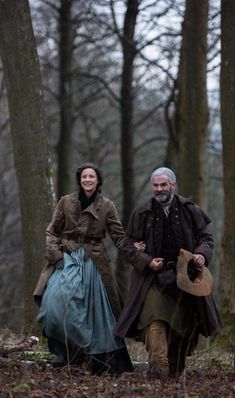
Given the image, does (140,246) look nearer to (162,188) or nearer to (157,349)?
(162,188)

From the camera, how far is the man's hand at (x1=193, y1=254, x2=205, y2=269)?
8.24 m

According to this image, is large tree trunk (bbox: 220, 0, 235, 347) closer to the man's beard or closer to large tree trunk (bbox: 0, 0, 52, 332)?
large tree trunk (bbox: 0, 0, 52, 332)

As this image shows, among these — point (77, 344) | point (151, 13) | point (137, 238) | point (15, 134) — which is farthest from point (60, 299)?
point (151, 13)

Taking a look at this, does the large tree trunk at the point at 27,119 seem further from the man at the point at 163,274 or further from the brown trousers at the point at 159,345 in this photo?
the brown trousers at the point at 159,345

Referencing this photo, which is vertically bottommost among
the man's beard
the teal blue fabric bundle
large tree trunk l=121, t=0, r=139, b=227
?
the teal blue fabric bundle

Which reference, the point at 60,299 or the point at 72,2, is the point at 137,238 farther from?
the point at 72,2

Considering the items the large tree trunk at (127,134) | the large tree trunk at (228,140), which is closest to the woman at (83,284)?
the large tree trunk at (228,140)

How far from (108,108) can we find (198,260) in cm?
2140

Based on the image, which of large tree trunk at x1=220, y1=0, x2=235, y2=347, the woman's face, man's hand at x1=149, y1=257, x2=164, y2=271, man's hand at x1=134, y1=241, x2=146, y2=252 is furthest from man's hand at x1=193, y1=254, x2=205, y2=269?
large tree trunk at x1=220, y1=0, x2=235, y2=347

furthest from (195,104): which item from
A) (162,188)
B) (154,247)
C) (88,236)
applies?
(154,247)

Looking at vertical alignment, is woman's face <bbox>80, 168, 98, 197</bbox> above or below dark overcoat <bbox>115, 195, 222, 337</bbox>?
above

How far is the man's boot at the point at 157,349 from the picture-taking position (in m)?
8.27

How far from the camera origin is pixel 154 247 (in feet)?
27.8

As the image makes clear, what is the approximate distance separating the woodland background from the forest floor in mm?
2438
